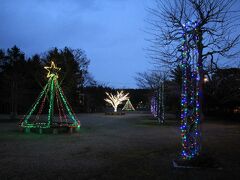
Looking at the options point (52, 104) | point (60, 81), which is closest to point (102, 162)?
point (52, 104)

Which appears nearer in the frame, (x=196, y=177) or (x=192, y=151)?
(x=196, y=177)

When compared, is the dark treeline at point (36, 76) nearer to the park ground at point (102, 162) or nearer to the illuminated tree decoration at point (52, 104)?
the illuminated tree decoration at point (52, 104)

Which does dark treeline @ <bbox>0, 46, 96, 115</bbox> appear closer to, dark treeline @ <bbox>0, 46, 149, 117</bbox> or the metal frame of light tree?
dark treeline @ <bbox>0, 46, 149, 117</bbox>

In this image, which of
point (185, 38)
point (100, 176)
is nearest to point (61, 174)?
point (100, 176)

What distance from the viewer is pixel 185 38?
32.7 ft

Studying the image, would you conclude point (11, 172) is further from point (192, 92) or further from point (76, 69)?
point (76, 69)

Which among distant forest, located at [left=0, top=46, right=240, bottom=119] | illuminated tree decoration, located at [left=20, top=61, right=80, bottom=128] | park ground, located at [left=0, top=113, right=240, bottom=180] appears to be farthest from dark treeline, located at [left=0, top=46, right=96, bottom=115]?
park ground, located at [left=0, top=113, right=240, bottom=180]

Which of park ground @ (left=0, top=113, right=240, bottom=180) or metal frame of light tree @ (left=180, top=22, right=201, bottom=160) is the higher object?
metal frame of light tree @ (left=180, top=22, right=201, bottom=160)

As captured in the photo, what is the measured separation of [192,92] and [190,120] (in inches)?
32.8

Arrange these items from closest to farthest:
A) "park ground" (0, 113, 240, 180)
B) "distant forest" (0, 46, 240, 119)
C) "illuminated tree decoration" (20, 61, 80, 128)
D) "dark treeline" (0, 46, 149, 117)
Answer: "park ground" (0, 113, 240, 180)
"illuminated tree decoration" (20, 61, 80, 128)
"distant forest" (0, 46, 240, 119)
"dark treeline" (0, 46, 149, 117)

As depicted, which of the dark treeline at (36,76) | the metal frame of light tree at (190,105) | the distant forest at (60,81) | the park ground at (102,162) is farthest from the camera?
the dark treeline at (36,76)

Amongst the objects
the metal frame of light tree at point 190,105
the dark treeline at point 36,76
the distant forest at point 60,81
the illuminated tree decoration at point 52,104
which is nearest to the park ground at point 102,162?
the metal frame of light tree at point 190,105

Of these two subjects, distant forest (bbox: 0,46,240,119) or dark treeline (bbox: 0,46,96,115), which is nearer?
distant forest (bbox: 0,46,240,119)

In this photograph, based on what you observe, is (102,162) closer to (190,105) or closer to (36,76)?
(190,105)
